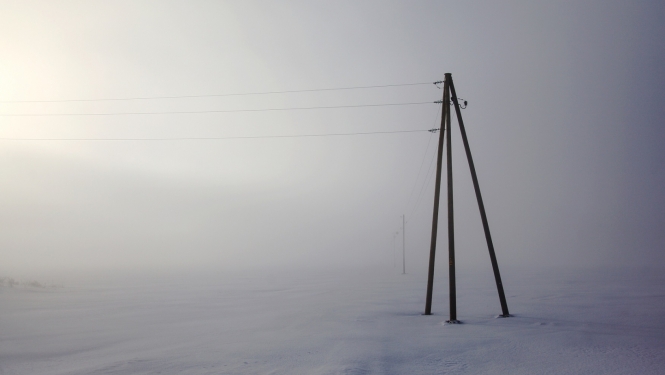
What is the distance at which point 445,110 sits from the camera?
17.6 m

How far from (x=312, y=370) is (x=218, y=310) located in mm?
13745

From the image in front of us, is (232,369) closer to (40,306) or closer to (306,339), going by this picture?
(306,339)

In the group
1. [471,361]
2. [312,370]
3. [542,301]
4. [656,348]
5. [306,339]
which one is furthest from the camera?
[542,301]

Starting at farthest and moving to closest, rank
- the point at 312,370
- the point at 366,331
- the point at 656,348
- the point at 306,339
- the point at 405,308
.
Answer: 1. the point at 405,308
2. the point at 366,331
3. the point at 306,339
4. the point at 656,348
5. the point at 312,370

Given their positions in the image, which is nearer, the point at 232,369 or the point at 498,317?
the point at 232,369

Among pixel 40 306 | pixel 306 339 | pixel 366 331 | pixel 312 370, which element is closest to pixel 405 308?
pixel 366 331

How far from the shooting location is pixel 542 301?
2414 cm

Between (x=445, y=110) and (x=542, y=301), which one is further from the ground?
(x=445, y=110)

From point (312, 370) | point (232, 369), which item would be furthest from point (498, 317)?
point (232, 369)

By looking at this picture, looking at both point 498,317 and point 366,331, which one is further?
point 498,317

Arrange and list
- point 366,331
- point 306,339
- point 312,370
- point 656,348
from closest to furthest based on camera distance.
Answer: point 312,370, point 656,348, point 306,339, point 366,331

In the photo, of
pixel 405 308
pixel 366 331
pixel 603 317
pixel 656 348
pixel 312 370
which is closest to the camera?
pixel 312 370

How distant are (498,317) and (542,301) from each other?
8319mm

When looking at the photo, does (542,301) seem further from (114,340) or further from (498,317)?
(114,340)
